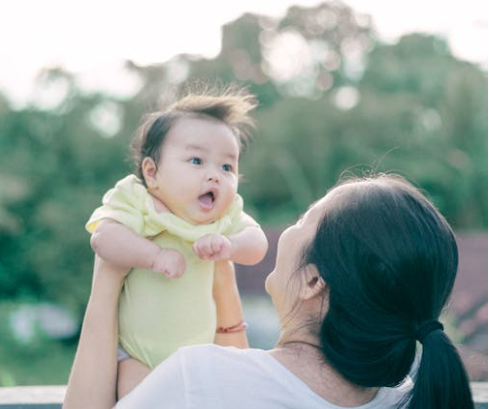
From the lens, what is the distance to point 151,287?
5.57 feet

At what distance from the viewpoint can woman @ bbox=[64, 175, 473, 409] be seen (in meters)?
1.23

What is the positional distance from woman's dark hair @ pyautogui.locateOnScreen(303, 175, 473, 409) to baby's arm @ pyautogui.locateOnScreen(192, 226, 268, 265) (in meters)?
0.38

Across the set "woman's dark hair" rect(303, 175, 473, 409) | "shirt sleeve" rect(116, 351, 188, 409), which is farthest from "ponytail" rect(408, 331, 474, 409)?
"shirt sleeve" rect(116, 351, 188, 409)

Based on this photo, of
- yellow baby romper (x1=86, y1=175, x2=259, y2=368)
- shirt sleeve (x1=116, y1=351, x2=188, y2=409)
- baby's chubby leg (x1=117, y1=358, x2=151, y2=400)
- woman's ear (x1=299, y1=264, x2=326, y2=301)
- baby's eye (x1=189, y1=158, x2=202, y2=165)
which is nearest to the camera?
shirt sleeve (x1=116, y1=351, x2=188, y2=409)

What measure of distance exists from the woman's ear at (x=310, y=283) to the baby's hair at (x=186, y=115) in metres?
0.63

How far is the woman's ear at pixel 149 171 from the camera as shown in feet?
5.93

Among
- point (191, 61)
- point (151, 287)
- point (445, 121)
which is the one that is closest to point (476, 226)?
point (445, 121)

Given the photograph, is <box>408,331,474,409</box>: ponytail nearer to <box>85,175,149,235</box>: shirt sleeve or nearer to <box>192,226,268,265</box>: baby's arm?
<box>192,226,268,265</box>: baby's arm

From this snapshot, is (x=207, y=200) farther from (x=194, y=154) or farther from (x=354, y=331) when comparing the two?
(x=354, y=331)

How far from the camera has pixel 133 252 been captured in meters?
1.60

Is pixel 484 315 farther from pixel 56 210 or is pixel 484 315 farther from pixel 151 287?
pixel 56 210

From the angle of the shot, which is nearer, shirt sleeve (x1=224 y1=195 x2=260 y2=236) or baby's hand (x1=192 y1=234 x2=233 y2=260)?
baby's hand (x1=192 y1=234 x2=233 y2=260)

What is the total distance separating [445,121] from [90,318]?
15370 mm

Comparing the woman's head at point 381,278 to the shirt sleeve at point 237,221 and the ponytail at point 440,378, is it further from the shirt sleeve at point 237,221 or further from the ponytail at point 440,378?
the shirt sleeve at point 237,221
